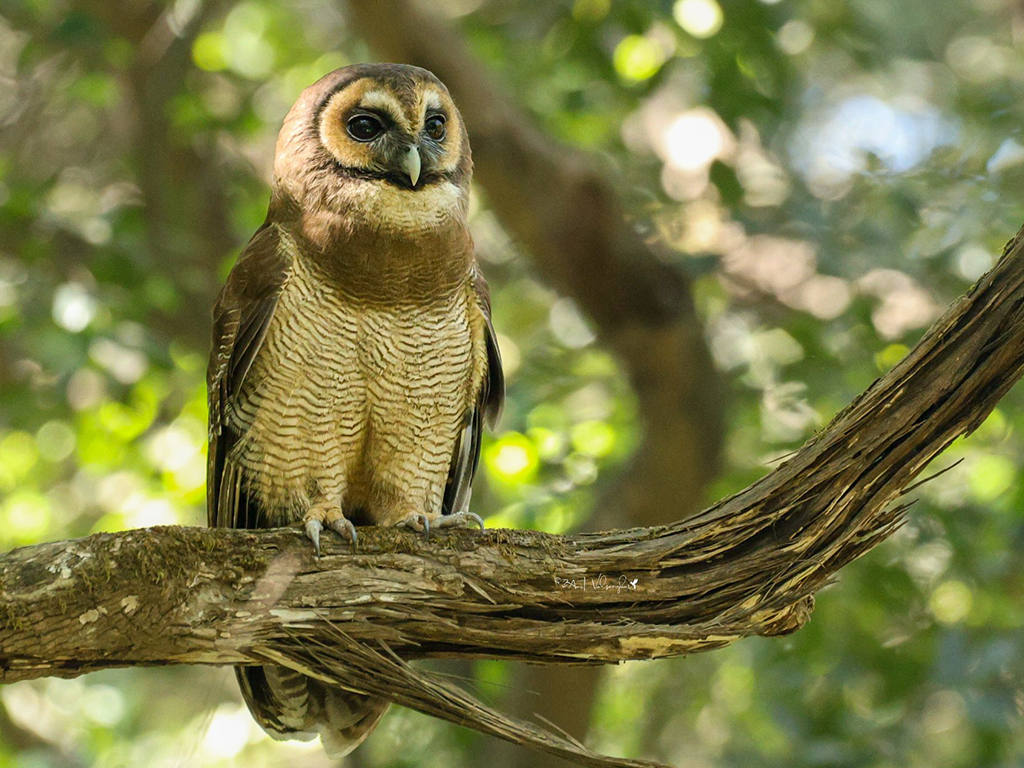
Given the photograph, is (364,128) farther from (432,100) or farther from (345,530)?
(345,530)

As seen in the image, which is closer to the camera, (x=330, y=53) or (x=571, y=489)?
(x=571, y=489)

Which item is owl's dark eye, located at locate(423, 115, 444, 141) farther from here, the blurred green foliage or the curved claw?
the blurred green foliage

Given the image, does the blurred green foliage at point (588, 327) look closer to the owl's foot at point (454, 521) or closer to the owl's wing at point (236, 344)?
the owl's wing at point (236, 344)

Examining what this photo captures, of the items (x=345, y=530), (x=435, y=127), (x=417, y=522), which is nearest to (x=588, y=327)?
(x=435, y=127)

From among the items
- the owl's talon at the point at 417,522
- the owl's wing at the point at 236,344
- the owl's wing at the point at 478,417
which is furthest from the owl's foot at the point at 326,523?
the owl's wing at the point at 478,417

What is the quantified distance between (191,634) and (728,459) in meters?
4.24

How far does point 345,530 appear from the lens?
10.6ft

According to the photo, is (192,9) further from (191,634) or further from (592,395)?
(191,634)

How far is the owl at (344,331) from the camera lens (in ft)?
11.8

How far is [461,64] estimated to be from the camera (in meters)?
5.96

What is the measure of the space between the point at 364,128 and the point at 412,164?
0.26 meters

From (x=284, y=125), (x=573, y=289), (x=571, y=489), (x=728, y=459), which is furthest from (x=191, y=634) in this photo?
(x=728, y=459)

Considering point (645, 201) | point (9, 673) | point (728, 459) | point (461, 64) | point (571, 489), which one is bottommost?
point (9, 673)

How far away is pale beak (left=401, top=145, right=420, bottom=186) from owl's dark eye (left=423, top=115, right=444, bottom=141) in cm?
13
